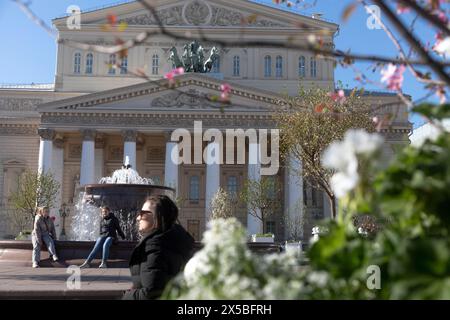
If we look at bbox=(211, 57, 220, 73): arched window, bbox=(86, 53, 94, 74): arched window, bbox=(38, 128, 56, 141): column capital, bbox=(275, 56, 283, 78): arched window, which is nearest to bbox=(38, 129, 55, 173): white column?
bbox=(38, 128, 56, 141): column capital

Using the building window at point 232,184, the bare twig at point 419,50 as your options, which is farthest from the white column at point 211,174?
the bare twig at point 419,50

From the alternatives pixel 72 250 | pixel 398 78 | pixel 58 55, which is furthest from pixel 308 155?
pixel 58 55

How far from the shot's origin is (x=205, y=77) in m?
37.1

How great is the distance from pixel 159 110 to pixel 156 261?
34.2 meters

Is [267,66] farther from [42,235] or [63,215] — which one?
[42,235]

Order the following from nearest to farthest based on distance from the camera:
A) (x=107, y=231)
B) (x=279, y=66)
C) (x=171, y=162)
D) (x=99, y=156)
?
(x=107, y=231)
(x=171, y=162)
(x=99, y=156)
(x=279, y=66)

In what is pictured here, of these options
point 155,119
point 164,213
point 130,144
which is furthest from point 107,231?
point 155,119

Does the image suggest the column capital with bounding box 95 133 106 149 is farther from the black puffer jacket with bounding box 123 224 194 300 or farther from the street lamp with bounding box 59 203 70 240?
the black puffer jacket with bounding box 123 224 194 300

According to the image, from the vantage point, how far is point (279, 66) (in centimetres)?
4584

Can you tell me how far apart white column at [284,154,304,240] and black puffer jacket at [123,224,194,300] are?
30.0 meters

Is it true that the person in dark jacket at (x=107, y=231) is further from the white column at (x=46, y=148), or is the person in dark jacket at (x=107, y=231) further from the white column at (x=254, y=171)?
the white column at (x=46, y=148)

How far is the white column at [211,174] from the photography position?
36969 mm

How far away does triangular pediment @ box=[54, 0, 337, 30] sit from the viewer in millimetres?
45312
